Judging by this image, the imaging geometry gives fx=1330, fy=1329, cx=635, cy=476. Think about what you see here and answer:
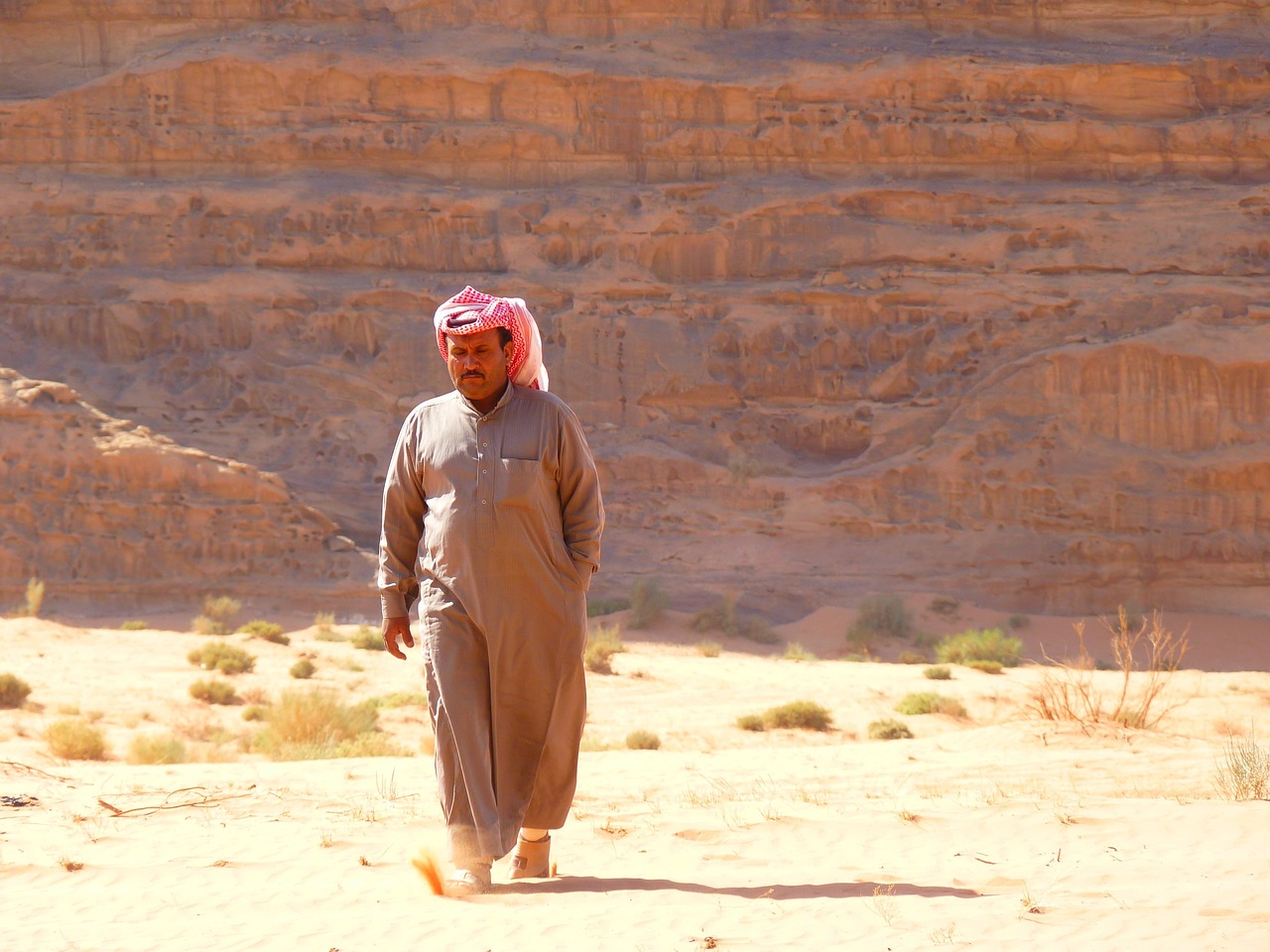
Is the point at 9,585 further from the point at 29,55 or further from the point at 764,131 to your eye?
the point at 764,131

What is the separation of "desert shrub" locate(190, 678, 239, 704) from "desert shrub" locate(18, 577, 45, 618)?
5.82 meters

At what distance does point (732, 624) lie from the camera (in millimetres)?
16484

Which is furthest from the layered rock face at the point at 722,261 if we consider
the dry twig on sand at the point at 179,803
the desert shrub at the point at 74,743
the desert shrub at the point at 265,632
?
the dry twig on sand at the point at 179,803

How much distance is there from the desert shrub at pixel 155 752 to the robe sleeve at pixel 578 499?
5.03 metres

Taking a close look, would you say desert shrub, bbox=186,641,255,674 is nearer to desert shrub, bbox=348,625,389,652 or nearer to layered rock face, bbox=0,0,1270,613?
desert shrub, bbox=348,625,389,652

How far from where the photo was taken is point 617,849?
17.0 ft

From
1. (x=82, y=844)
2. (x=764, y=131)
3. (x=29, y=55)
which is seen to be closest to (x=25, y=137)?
(x=29, y=55)

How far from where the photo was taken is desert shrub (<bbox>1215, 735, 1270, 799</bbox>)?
5895 mm

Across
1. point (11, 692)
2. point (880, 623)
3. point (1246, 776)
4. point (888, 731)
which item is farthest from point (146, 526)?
point (1246, 776)

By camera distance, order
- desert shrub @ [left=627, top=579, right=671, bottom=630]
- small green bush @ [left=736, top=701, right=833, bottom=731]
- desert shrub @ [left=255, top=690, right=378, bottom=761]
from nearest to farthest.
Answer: desert shrub @ [left=255, top=690, right=378, bottom=761], small green bush @ [left=736, top=701, right=833, bottom=731], desert shrub @ [left=627, top=579, right=671, bottom=630]

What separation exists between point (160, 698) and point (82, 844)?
21.0 ft

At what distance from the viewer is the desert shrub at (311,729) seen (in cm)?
897

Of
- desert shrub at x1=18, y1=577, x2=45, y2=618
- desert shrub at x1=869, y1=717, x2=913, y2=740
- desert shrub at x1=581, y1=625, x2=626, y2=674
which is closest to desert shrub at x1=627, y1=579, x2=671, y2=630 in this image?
desert shrub at x1=581, y1=625, x2=626, y2=674

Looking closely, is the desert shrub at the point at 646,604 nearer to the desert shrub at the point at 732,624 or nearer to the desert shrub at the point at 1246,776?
the desert shrub at the point at 732,624
